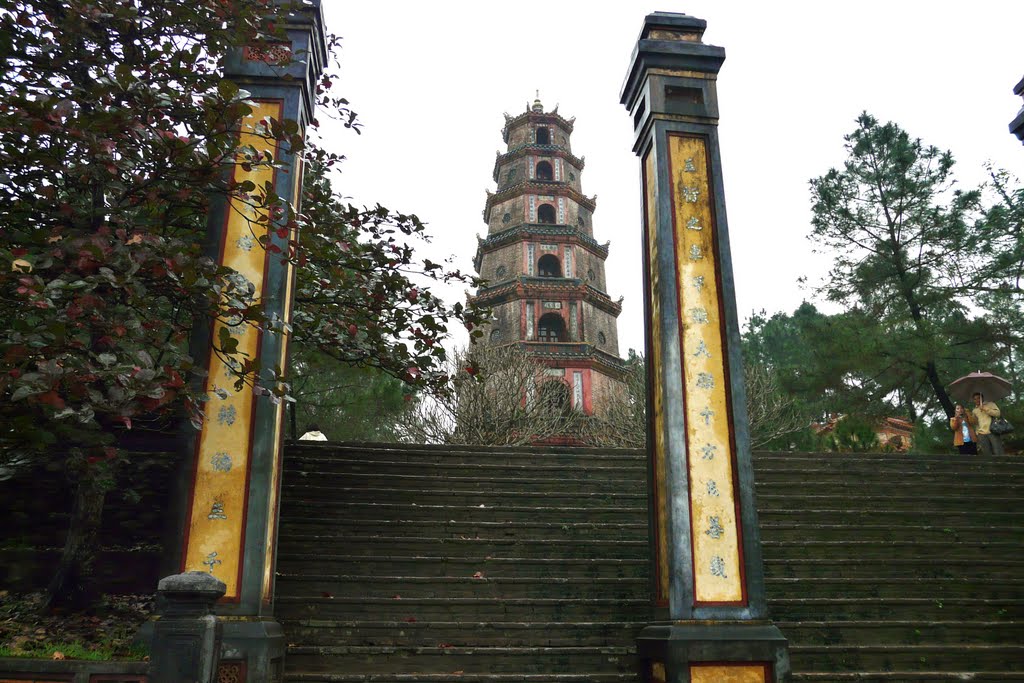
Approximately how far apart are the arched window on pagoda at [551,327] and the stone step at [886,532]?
17.4 meters

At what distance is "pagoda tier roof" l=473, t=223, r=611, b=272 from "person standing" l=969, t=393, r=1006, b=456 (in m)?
16.3

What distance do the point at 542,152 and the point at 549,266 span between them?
14.0ft

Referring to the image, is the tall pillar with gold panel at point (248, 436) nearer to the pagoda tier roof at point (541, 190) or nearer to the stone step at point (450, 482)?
the stone step at point (450, 482)

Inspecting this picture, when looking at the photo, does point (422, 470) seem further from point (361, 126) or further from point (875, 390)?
point (875, 390)

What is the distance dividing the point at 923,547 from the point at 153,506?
6.13 meters

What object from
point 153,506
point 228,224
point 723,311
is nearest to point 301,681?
point 153,506

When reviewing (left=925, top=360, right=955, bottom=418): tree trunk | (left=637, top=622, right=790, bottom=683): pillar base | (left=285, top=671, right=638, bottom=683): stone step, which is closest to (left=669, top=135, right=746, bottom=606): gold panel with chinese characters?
(left=637, top=622, right=790, bottom=683): pillar base

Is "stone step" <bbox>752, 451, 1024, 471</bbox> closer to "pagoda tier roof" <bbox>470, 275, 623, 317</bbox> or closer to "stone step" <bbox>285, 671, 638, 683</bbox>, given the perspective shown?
"stone step" <bbox>285, 671, 638, 683</bbox>

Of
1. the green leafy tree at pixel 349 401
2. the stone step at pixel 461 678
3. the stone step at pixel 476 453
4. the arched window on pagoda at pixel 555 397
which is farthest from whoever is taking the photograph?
the arched window on pagoda at pixel 555 397

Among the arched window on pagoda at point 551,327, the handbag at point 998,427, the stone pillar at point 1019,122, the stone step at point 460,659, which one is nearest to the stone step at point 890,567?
the stone step at point 460,659

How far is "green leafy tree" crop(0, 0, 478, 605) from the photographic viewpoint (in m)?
3.35

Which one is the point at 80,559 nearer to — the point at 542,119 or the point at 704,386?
the point at 704,386

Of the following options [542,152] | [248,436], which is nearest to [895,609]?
[248,436]

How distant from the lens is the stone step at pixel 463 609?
17.5 ft
